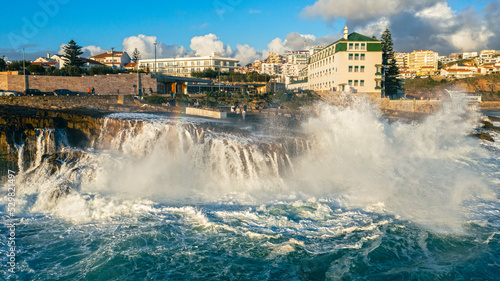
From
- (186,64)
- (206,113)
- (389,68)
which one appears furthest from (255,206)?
(186,64)

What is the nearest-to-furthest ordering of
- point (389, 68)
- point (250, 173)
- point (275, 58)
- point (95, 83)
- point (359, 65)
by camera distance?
point (250, 173), point (95, 83), point (359, 65), point (389, 68), point (275, 58)

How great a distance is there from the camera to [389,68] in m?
55.6

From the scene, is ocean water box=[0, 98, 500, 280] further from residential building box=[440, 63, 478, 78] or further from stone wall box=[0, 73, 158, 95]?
residential building box=[440, 63, 478, 78]

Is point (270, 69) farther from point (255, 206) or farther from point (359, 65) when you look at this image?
point (255, 206)

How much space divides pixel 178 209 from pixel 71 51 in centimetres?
5413

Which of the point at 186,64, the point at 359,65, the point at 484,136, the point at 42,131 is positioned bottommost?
the point at 484,136

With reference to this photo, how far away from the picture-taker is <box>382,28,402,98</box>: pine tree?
55562 mm

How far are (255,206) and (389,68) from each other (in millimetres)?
50379

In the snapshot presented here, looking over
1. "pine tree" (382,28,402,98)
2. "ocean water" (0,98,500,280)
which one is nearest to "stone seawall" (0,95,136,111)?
"ocean water" (0,98,500,280)

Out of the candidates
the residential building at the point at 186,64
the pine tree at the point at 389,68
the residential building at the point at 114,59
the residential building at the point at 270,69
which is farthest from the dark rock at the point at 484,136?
the residential building at the point at 270,69

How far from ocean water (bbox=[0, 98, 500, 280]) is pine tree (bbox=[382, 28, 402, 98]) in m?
32.8

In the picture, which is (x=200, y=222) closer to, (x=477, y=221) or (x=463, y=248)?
(x=463, y=248)

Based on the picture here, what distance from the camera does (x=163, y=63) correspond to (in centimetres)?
8975

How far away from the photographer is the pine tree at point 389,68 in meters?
55.6
